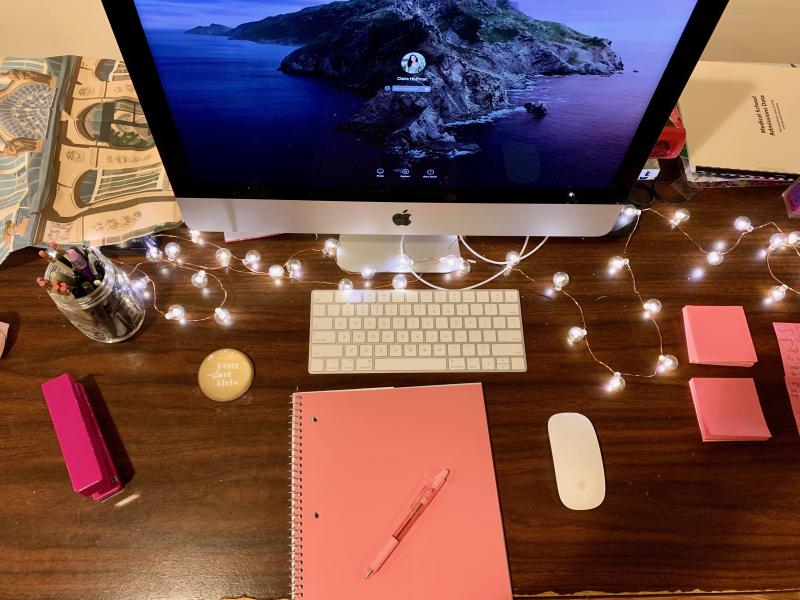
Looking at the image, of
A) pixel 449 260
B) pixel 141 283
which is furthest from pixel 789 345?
pixel 141 283

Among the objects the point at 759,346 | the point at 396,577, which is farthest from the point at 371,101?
the point at 759,346

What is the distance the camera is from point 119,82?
0.99 m

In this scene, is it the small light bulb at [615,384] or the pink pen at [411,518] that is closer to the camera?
the pink pen at [411,518]

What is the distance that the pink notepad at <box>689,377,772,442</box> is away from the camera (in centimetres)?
75

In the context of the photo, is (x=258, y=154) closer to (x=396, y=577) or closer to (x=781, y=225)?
(x=396, y=577)

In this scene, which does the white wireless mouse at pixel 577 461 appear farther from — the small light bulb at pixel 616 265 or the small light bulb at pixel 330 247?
the small light bulb at pixel 330 247

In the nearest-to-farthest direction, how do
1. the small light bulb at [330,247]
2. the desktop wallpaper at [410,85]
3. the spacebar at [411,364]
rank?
the desktop wallpaper at [410,85], the spacebar at [411,364], the small light bulb at [330,247]

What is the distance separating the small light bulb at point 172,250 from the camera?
0.87 meters

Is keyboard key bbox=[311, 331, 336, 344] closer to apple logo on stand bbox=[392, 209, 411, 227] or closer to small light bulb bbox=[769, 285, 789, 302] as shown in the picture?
apple logo on stand bbox=[392, 209, 411, 227]

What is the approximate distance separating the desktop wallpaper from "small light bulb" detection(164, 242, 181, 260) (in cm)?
19

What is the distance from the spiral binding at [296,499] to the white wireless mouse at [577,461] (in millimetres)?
333

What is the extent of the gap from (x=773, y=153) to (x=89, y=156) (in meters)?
1.16

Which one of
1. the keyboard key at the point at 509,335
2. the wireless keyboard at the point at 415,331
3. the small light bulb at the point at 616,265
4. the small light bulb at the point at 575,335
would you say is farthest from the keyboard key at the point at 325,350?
the small light bulb at the point at 616,265

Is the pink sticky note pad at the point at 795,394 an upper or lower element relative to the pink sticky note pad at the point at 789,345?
lower
